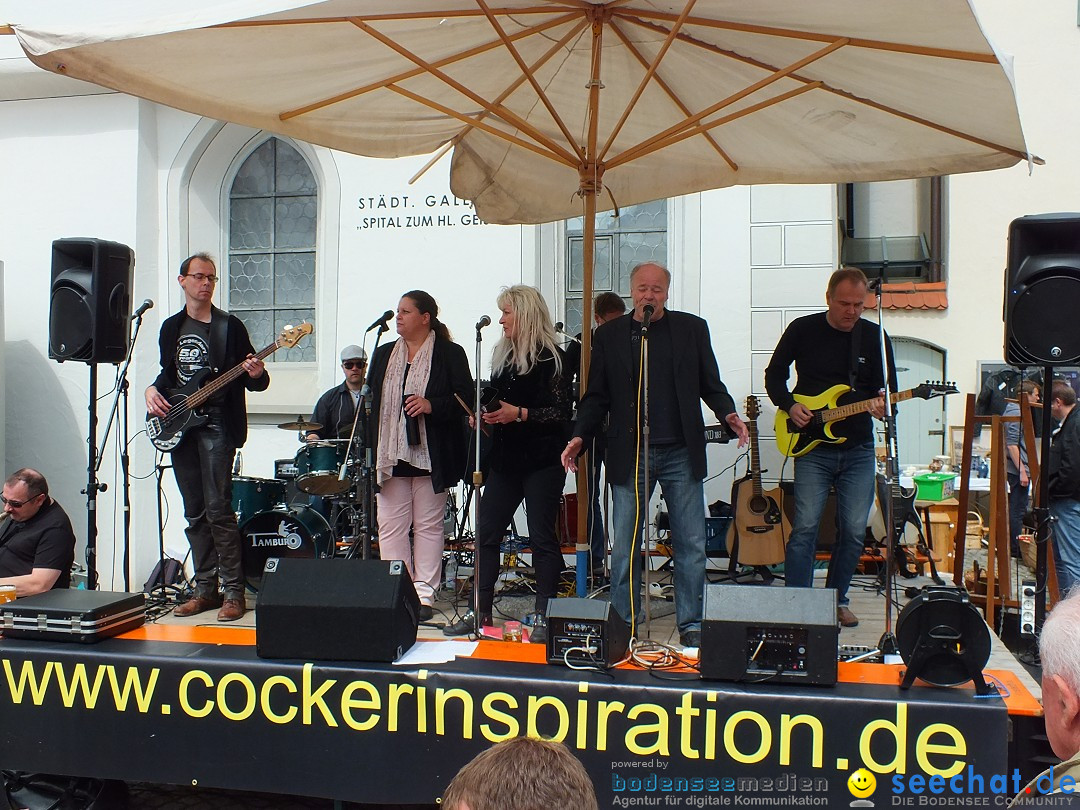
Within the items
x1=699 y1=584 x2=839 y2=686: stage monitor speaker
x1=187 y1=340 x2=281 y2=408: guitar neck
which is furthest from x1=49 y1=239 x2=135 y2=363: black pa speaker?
x1=699 y1=584 x2=839 y2=686: stage monitor speaker

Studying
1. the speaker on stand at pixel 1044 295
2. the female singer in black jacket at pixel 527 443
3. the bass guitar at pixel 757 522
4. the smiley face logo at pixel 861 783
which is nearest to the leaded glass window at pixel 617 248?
the bass guitar at pixel 757 522

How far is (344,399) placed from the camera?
7.21m

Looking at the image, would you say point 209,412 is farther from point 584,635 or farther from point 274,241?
point 274,241

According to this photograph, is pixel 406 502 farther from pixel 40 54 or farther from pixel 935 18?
pixel 935 18

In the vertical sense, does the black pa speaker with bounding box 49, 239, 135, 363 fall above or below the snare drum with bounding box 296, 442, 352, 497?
above

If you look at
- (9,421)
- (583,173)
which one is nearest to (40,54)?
(583,173)

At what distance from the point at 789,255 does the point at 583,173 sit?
3033 mm

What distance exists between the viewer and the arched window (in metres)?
8.81

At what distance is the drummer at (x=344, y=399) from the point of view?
7.13 m

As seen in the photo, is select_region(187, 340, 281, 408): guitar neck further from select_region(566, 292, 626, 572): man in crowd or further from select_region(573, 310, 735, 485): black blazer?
select_region(573, 310, 735, 485): black blazer

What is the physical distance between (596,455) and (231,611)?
8.00ft

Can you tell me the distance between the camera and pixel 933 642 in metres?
3.01

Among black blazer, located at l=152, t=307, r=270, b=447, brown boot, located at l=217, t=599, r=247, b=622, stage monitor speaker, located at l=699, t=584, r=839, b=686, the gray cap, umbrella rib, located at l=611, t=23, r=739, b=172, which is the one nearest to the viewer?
stage monitor speaker, located at l=699, t=584, r=839, b=686

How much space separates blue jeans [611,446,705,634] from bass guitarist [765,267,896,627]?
81cm
